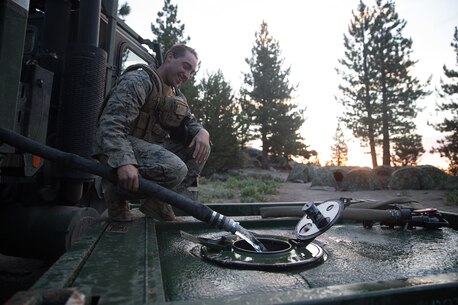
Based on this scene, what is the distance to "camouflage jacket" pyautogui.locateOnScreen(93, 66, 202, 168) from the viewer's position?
6.40 feet

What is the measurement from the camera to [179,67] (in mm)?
2586

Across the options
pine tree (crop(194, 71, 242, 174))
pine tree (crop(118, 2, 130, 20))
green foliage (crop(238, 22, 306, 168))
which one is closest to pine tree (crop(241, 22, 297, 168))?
green foliage (crop(238, 22, 306, 168))

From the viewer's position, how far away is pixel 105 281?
1.15 meters

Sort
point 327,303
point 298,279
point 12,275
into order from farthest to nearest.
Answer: point 12,275
point 298,279
point 327,303

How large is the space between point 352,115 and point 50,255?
82.3 feet

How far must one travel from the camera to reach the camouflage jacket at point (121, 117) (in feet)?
6.40

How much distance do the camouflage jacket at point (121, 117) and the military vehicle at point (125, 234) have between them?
0.46 feet

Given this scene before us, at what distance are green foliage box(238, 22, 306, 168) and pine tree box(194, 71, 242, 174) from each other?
8.16 metres

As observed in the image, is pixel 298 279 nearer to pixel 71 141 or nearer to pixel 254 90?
pixel 71 141

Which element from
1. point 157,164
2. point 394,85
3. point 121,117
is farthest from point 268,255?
point 394,85

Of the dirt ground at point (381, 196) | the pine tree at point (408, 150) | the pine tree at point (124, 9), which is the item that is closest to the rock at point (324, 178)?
the dirt ground at point (381, 196)

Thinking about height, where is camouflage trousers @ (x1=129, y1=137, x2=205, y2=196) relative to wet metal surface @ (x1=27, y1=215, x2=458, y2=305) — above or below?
above

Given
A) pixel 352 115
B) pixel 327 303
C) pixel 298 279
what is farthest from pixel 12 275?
pixel 352 115

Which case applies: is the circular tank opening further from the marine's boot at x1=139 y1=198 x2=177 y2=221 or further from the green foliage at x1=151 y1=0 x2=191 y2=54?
the green foliage at x1=151 y1=0 x2=191 y2=54
